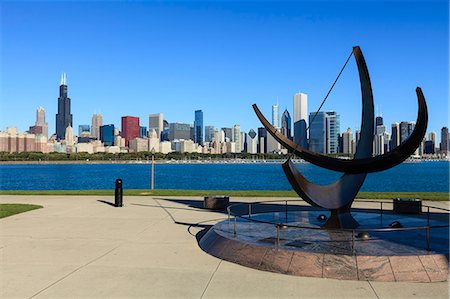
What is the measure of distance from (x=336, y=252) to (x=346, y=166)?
241cm

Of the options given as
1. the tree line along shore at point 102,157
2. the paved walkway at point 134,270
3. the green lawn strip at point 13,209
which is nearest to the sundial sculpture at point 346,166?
the paved walkway at point 134,270

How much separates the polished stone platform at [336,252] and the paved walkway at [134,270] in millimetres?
198

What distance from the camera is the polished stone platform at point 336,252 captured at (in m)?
5.84

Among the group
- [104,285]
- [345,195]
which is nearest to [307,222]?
[345,195]

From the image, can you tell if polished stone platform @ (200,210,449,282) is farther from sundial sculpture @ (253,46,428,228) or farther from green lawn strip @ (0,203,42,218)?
→ green lawn strip @ (0,203,42,218)

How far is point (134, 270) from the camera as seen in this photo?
6.16 metres

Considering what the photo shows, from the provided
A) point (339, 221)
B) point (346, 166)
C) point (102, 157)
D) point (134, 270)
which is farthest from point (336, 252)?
point (102, 157)

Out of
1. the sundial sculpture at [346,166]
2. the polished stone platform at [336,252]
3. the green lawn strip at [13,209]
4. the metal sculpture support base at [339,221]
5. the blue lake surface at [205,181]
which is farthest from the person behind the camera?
the blue lake surface at [205,181]

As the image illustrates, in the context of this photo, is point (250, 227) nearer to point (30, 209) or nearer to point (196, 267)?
point (196, 267)

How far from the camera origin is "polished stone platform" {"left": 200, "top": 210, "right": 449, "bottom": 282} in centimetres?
584

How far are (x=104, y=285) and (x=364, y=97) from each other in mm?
6975

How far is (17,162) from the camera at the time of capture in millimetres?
141375

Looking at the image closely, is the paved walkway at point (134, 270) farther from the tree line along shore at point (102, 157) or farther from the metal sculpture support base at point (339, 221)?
the tree line along shore at point (102, 157)

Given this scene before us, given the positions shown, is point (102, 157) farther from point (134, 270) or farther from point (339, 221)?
point (134, 270)
